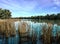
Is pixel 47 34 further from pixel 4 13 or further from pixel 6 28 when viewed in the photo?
pixel 4 13

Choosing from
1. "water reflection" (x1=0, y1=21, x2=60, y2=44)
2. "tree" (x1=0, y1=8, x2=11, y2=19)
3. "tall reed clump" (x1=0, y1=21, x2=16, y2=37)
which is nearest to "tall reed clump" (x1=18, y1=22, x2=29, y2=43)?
"water reflection" (x1=0, y1=21, x2=60, y2=44)

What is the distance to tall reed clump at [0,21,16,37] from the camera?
3553 mm

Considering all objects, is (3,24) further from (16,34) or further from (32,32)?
(32,32)

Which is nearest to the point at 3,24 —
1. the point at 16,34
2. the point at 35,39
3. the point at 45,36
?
the point at 16,34

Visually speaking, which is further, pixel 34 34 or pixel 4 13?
pixel 4 13

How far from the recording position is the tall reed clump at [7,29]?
355 cm

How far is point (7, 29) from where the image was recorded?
140 inches

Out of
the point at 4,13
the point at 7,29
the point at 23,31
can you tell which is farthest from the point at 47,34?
the point at 4,13

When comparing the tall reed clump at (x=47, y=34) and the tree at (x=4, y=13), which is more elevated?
the tree at (x=4, y=13)

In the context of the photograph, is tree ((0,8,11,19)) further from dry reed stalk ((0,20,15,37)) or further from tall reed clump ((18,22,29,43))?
tall reed clump ((18,22,29,43))

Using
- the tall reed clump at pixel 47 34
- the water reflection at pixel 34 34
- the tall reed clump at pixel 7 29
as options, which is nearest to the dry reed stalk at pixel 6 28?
the tall reed clump at pixel 7 29

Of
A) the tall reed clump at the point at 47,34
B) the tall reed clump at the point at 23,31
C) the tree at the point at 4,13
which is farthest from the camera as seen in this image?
the tree at the point at 4,13

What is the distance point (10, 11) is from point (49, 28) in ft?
4.35

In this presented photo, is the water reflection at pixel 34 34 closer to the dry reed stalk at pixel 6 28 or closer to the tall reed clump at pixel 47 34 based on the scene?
the tall reed clump at pixel 47 34
